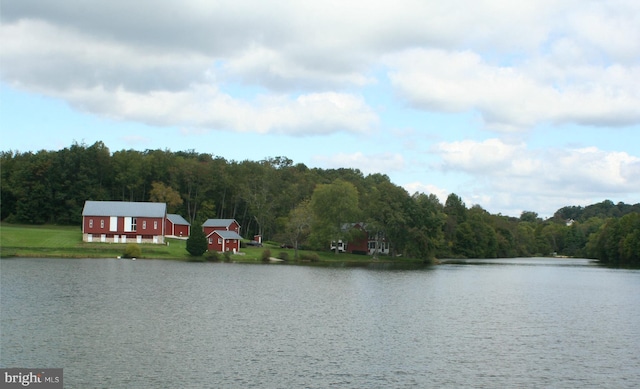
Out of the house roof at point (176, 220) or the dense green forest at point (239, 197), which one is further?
the house roof at point (176, 220)

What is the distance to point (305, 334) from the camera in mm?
28953

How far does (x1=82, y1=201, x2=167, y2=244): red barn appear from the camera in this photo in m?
83.4

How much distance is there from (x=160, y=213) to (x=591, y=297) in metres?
57.5

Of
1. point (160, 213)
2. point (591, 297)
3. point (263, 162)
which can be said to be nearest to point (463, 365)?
point (591, 297)

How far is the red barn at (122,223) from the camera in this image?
83.4m

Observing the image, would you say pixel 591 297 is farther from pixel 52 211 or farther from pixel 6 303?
pixel 52 211

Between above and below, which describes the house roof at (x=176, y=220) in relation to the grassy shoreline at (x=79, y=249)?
above

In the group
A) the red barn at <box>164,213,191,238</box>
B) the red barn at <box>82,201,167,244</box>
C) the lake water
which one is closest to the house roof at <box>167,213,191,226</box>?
the red barn at <box>164,213,191,238</box>

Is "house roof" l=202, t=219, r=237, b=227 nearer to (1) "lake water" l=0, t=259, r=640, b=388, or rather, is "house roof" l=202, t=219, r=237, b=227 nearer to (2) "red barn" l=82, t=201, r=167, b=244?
(2) "red barn" l=82, t=201, r=167, b=244

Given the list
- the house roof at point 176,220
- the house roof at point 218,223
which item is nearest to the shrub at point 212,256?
the house roof at point 218,223

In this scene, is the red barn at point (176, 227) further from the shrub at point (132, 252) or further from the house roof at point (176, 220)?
the shrub at point (132, 252)

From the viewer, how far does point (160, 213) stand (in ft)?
282

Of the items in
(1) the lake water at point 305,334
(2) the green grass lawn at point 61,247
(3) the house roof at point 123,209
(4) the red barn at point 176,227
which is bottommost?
(1) the lake water at point 305,334

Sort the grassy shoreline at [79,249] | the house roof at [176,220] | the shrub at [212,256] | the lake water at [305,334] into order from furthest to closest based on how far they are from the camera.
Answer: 1. the house roof at [176,220]
2. the shrub at [212,256]
3. the grassy shoreline at [79,249]
4. the lake water at [305,334]
